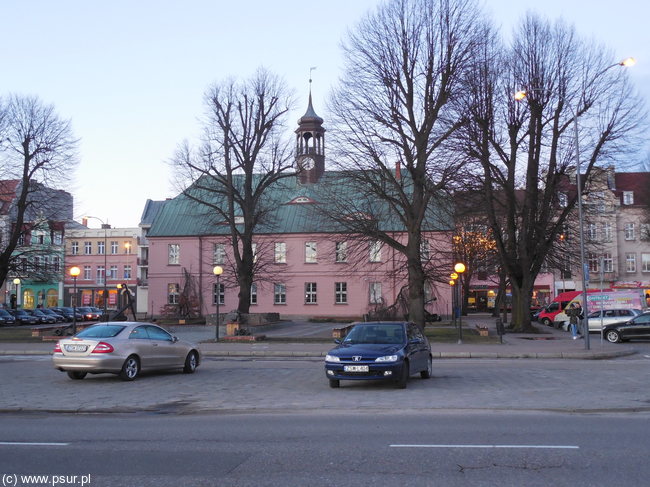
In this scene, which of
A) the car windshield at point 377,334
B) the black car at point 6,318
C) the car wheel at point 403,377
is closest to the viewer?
the car wheel at point 403,377

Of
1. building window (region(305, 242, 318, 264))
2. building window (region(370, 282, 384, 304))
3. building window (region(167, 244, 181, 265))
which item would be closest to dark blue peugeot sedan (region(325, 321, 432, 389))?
building window (region(370, 282, 384, 304))

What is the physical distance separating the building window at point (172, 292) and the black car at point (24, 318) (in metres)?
12.6

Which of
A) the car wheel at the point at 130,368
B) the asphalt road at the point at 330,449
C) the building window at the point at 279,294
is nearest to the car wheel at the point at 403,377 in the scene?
the asphalt road at the point at 330,449

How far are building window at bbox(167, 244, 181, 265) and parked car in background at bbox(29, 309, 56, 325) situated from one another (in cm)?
1266

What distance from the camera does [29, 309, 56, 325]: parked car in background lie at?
210 feet

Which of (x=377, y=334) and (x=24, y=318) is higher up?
(x=377, y=334)

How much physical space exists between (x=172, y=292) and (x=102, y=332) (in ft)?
169

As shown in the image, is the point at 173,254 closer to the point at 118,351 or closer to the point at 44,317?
the point at 44,317

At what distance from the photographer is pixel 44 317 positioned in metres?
64.1

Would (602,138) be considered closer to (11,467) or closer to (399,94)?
(399,94)

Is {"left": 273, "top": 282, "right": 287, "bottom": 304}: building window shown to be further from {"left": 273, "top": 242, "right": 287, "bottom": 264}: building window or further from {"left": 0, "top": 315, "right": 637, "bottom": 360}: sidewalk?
{"left": 0, "top": 315, "right": 637, "bottom": 360}: sidewalk

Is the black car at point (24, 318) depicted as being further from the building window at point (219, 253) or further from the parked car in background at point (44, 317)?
the building window at point (219, 253)

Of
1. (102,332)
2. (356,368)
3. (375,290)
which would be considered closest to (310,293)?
(375,290)

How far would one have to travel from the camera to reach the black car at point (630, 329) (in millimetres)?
32719
